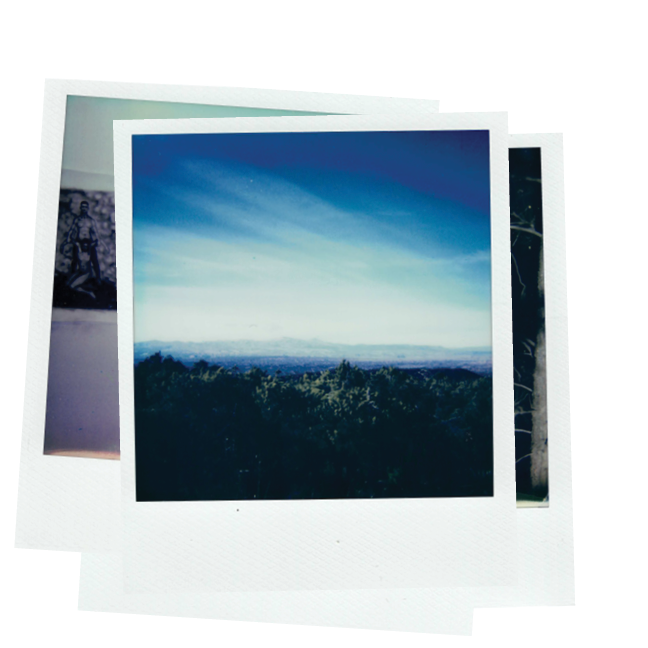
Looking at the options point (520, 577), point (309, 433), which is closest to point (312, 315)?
point (309, 433)

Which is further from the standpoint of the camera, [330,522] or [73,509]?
[73,509]

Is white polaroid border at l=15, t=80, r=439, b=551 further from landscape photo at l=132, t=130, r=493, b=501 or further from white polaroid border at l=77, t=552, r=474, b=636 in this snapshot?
white polaroid border at l=77, t=552, r=474, b=636

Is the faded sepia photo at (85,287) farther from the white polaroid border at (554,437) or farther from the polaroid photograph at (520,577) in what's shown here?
the white polaroid border at (554,437)

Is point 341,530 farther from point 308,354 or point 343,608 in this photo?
point 308,354

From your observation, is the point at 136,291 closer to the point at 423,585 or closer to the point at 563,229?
the point at 423,585

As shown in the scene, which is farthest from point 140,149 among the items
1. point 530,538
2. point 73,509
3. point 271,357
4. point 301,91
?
point 530,538

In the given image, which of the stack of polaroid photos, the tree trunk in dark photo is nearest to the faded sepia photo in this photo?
the stack of polaroid photos

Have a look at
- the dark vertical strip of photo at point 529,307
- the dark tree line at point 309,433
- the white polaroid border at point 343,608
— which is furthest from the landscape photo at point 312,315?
the white polaroid border at point 343,608
